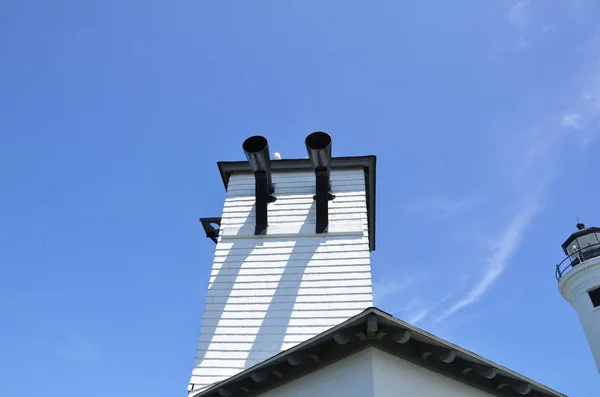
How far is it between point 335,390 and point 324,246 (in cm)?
539

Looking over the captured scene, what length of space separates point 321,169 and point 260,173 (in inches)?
60.6

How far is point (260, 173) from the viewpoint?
500 inches

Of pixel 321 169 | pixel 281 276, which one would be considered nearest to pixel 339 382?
pixel 281 276

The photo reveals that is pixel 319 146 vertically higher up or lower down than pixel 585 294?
lower down

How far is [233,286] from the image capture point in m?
11.2

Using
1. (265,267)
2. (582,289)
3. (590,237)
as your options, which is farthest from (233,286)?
(590,237)

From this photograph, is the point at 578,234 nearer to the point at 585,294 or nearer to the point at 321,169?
the point at 585,294

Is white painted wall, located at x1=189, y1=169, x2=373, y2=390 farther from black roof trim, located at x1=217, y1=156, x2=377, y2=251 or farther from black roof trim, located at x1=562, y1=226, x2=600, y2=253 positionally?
black roof trim, located at x1=562, y1=226, x2=600, y2=253

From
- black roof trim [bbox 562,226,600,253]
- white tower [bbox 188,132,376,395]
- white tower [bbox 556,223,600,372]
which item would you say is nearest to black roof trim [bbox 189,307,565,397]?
white tower [bbox 188,132,376,395]

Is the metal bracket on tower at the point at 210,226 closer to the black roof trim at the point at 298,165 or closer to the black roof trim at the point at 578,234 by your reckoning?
the black roof trim at the point at 298,165

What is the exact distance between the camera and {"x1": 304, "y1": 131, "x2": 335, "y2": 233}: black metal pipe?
12.1 metres

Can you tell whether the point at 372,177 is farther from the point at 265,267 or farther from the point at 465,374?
the point at 465,374

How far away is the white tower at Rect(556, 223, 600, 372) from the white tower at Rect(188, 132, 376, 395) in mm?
14019

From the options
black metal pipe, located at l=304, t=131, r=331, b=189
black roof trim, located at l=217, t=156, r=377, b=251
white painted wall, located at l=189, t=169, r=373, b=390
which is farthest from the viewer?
black roof trim, located at l=217, t=156, r=377, b=251
